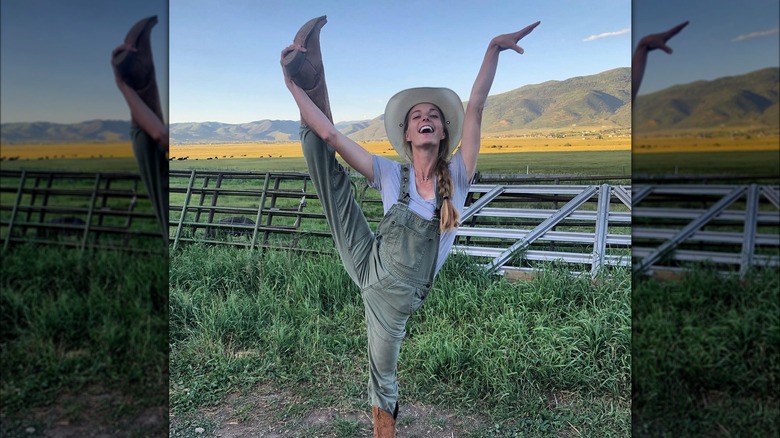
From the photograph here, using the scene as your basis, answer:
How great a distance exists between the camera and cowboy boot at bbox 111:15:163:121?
1.39 m

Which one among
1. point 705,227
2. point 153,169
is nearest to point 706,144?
point 705,227

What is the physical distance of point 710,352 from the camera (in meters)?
1.31

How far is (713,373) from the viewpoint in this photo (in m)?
1.32

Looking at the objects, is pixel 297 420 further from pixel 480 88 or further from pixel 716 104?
pixel 716 104

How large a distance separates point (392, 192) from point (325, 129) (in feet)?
1.62

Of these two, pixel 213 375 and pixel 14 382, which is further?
pixel 213 375

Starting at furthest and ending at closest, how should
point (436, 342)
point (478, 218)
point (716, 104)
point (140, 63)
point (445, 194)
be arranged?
point (478, 218) < point (436, 342) < point (445, 194) < point (140, 63) < point (716, 104)

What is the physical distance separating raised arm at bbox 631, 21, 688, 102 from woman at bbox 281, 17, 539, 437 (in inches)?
60.6

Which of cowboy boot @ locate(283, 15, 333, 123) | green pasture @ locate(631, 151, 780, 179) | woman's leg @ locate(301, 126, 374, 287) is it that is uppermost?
cowboy boot @ locate(283, 15, 333, 123)

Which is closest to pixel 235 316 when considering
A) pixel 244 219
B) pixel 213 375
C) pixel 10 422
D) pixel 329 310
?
pixel 213 375

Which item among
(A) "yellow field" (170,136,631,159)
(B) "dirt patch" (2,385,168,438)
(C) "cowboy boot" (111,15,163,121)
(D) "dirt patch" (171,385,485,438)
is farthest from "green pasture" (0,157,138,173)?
(A) "yellow field" (170,136,631,159)

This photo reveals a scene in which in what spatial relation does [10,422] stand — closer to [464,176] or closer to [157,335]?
[157,335]

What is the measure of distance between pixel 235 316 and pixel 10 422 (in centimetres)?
300

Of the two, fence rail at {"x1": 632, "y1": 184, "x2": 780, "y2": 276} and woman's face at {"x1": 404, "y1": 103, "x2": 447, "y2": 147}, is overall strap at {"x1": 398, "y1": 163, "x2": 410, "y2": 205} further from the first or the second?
fence rail at {"x1": 632, "y1": 184, "x2": 780, "y2": 276}
